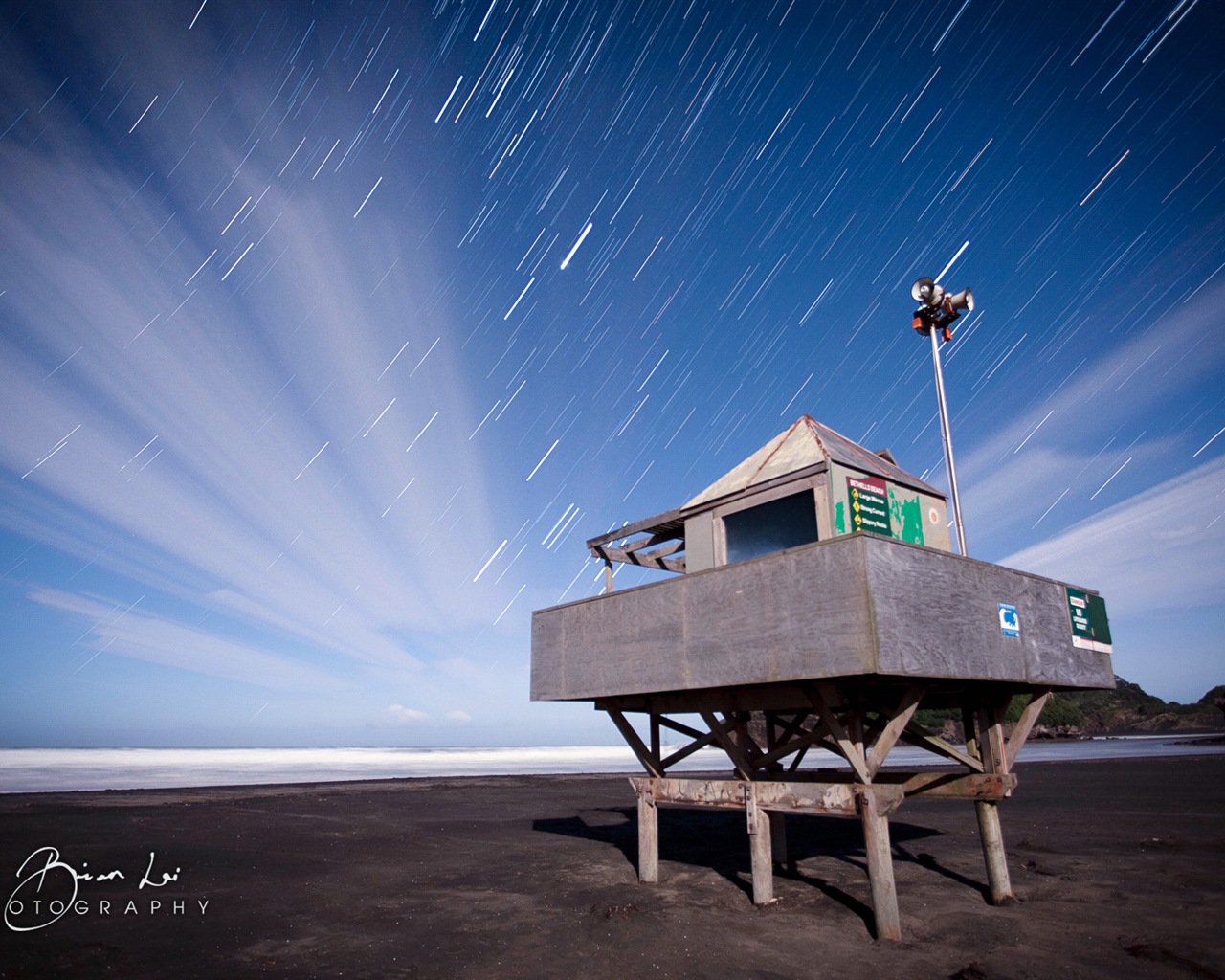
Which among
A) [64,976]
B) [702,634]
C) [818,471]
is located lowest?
[64,976]

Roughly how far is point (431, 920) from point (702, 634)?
564 cm

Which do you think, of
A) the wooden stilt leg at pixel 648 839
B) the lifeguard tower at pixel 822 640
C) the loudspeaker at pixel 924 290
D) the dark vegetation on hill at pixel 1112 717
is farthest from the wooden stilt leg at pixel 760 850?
the dark vegetation on hill at pixel 1112 717

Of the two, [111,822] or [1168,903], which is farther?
[111,822]

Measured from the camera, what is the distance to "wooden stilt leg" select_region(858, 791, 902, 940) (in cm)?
902

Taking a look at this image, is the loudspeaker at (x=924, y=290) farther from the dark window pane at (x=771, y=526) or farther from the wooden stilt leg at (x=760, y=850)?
the wooden stilt leg at (x=760, y=850)

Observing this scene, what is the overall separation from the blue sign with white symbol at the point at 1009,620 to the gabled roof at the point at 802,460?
7.23 feet

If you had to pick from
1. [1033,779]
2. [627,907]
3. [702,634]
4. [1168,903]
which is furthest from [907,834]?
[1033,779]

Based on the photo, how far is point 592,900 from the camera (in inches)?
448

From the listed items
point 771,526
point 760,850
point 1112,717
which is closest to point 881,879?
point 760,850

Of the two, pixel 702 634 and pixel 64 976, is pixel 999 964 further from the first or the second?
pixel 64 976

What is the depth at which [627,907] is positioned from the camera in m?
10.7

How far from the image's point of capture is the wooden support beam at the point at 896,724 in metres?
9.40

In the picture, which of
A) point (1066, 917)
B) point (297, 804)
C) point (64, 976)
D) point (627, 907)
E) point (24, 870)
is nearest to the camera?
point (64, 976)

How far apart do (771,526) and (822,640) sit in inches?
102
